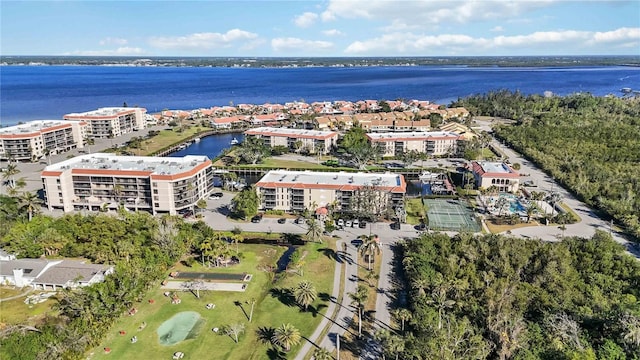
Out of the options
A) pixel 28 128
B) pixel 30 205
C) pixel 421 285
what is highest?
pixel 28 128

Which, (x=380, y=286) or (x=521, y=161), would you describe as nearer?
(x=380, y=286)

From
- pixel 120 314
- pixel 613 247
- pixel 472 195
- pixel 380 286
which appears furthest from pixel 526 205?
pixel 120 314

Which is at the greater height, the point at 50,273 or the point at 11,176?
the point at 11,176

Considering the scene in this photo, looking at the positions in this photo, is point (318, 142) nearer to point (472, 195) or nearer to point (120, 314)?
point (472, 195)

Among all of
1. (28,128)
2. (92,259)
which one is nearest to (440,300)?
(92,259)

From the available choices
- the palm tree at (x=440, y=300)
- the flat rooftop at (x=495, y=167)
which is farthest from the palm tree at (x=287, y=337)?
the flat rooftop at (x=495, y=167)

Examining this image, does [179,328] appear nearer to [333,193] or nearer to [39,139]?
[333,193]
